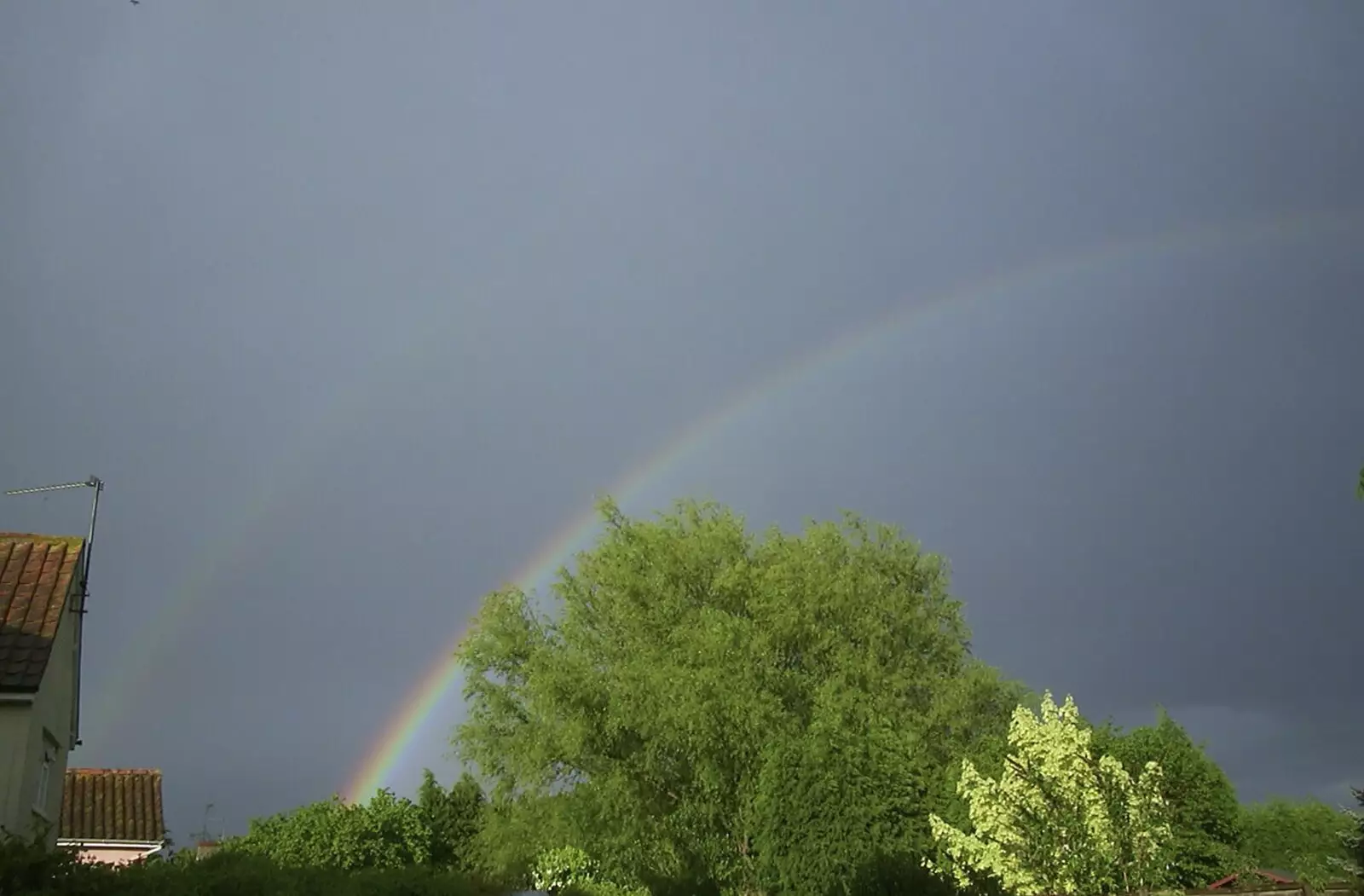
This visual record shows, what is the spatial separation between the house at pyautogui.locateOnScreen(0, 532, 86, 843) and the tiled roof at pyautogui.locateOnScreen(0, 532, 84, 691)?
1 centimetres

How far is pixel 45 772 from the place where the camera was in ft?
63.0

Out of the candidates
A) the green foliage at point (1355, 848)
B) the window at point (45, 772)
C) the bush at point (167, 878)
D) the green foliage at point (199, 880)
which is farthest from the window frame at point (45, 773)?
the green foliage at point (1355, 848)

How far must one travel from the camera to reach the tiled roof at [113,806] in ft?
116

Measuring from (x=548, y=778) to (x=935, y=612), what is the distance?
49.5 feet

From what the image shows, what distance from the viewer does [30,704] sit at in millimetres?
16031

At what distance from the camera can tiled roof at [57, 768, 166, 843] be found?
116 ft

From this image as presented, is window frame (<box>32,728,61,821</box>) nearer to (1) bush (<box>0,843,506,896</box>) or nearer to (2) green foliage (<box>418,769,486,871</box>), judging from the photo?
(1) bush (<box>0,843,506,896</box>)

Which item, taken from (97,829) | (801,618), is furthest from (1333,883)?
(97,829)

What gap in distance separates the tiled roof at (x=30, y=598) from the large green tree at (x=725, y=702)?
49.1 ft

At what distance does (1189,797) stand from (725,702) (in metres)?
16.3

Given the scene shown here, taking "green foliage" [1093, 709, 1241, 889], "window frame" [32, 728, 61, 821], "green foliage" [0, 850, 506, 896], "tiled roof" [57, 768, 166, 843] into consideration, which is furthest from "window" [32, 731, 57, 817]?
"green foliage" [1093, 709, 1241, 889]

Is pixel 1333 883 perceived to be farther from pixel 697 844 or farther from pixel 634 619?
pixel 634 619

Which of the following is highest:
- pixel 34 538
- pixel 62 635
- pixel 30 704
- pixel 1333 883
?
pixel 34 538

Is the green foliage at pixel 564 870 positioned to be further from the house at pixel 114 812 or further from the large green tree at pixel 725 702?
the house at pixel 114 812
